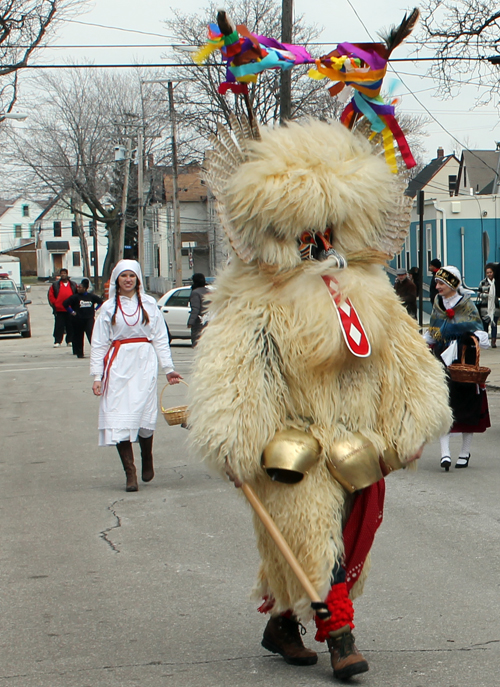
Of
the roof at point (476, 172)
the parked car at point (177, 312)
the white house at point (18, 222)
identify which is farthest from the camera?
the white house at point (18, 222)

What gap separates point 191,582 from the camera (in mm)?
4938

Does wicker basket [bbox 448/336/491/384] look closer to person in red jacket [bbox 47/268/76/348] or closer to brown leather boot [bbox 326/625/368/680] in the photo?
brown leather boot [bbox 326/625/368/680]

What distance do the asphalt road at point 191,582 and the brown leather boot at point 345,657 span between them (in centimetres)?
12

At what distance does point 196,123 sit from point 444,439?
108 feet

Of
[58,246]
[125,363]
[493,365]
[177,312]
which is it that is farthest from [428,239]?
[58,246]

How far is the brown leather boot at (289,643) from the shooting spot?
3732 millimetres

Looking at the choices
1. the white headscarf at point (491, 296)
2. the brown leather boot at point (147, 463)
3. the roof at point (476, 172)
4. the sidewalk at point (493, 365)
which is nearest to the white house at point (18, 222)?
the roof at point (476, 172)

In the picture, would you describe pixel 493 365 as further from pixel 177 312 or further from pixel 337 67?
pixel 337 67

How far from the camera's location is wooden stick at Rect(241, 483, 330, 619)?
3428 mm

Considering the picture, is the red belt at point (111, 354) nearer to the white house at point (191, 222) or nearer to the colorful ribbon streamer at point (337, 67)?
the colorful ribbon streamer at point (337, 67)

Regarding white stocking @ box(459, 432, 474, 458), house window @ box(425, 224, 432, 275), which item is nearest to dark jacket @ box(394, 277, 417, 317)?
white stocking @ box(459, 432, 474, 458)

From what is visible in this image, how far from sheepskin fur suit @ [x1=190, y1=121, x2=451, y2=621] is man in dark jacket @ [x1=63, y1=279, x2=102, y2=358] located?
16.3m

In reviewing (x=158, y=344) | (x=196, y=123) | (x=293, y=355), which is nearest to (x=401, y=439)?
(x=293, y=355)

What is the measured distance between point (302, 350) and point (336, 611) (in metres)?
1.03
